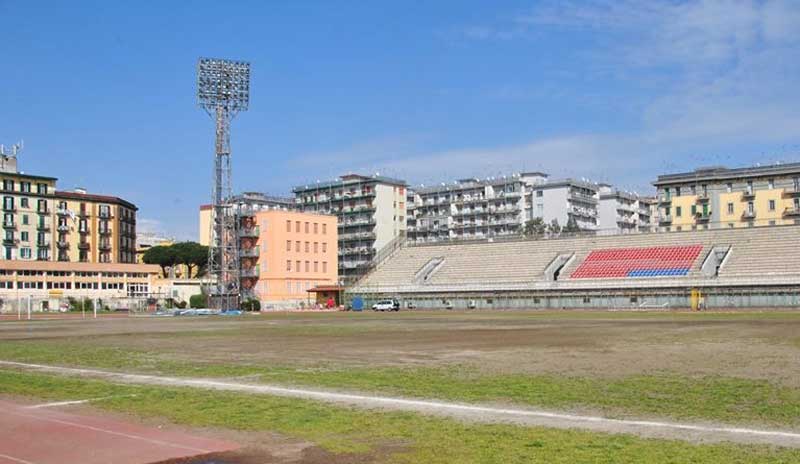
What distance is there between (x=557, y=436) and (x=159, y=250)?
549 ft

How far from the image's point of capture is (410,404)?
15211 millimetres

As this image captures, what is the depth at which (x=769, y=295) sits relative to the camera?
79.2 m

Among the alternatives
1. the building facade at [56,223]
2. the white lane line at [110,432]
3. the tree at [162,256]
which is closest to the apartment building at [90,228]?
the building facade at [56,223]

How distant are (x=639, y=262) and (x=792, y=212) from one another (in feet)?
135

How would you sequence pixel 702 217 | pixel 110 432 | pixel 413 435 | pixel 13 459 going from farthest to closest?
pixel 702 217
pixel 110 432
pixel 413 435
pixel 13 459

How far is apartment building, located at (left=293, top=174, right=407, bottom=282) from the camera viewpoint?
163625mm

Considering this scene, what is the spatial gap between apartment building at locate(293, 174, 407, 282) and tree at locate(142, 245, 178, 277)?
33695mm

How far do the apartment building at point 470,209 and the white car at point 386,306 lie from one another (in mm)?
71531

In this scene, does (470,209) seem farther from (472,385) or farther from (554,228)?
(472,385)

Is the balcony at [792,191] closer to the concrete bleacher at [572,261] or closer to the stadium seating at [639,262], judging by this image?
the concrete bleacher at [572,261]

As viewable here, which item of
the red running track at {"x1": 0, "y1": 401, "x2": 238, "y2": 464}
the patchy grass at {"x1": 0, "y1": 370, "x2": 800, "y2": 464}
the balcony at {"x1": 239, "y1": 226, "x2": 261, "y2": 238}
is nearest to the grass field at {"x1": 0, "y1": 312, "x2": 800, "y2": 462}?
the patchy grass at {"x1": 0, "y1": 370, "x2": 800, "y2": 464}

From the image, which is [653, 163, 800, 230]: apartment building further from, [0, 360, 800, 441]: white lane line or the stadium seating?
[0, 360, 800, 441]: white lane line

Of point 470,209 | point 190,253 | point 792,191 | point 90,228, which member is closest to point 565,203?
point 470,209

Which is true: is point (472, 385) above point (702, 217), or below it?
below
